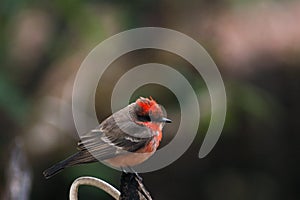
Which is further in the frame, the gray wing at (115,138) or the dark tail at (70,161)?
the gray wing at (115,138)

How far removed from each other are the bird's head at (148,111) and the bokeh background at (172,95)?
2.68 meters

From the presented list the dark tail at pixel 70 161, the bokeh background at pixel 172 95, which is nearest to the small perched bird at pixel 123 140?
the dark tail at pixel 70 161


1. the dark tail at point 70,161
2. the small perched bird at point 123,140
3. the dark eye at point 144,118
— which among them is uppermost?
the dark eye at point 144,118

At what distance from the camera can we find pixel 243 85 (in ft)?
18.9

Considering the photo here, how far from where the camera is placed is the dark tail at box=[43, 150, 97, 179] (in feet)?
7.30

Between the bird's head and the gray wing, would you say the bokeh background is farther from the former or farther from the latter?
the bird's head

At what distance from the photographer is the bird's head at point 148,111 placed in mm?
2270

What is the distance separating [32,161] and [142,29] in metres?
1.39

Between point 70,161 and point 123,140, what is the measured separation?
26 centimetres

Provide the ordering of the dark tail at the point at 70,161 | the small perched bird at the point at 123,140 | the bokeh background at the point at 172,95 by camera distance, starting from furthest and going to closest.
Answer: the bokeh background at the point at 172,95, the small perched bird at the point at 123,140, the dark tail at the point at 70,161

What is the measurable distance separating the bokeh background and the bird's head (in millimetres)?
2680

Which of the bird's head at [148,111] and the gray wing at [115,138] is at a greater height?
the bird's head at [148,111]

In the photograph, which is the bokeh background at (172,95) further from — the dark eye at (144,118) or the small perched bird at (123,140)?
the dark eye at (144,118)

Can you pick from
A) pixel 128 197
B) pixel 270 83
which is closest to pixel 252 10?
pixel 270 83
